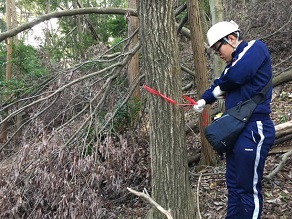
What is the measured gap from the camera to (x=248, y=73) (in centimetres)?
273

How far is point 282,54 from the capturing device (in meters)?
7.77

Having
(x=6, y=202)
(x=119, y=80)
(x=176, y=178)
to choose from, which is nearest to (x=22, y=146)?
(x=6, y=202)

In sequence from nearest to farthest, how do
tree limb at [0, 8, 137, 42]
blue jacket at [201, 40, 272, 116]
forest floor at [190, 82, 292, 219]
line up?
blue jacket at [201, 40, 272, 116] < forest floor at [190, 82, 292, 219] < tree limb at [0, 8, 137, 42]

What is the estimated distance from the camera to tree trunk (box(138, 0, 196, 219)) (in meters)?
2.91

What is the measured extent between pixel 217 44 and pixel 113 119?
80.0 inches

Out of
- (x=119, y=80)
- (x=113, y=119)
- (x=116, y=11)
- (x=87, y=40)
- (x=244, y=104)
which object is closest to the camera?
(x=244, y=104)

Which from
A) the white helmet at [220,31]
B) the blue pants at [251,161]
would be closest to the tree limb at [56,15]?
the white helmet at [220,31]

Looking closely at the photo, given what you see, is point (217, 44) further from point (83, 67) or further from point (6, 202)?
point (6, 202)

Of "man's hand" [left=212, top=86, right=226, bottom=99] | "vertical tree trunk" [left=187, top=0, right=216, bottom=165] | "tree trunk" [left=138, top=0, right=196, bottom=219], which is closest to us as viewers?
"tree trunk" [left=138, top=0, right=196, bottom=219]

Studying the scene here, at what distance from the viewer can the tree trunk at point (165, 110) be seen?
291 centimetres

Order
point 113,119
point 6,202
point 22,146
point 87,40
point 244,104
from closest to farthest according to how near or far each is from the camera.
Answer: point 244,104
point 6,202
point 22,146
point 113,119
point 87,40

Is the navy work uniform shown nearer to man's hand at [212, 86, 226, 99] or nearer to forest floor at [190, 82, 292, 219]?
man's hand at [212, 86, 226, 99]

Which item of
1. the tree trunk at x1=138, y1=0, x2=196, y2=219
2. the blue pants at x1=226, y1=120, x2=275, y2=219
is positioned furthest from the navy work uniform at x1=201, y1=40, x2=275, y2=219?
the tree trunk at x1=138, y1=0, x2=196, y2=219

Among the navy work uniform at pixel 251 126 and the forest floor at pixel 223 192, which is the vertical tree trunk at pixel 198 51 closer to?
the forest floor at pixel 223 192
